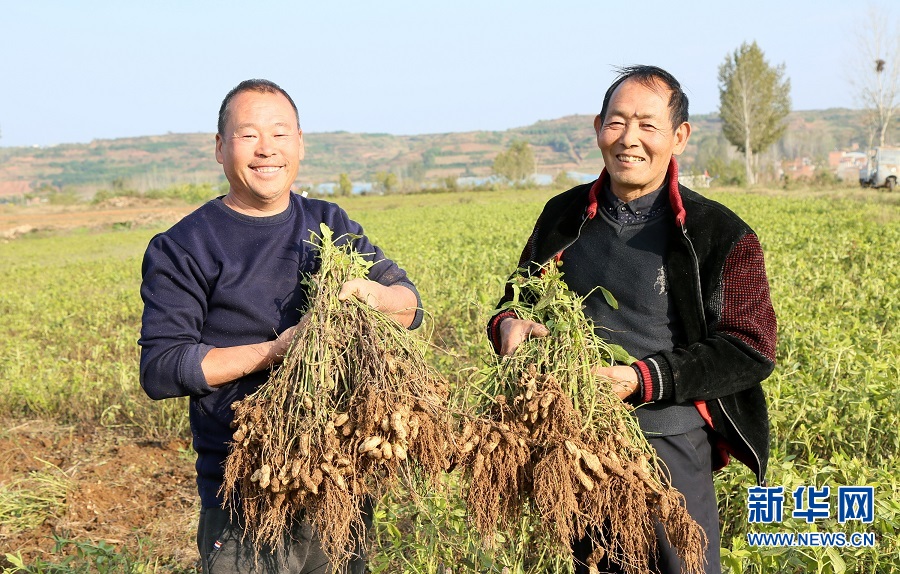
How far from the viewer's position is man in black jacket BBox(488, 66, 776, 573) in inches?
79.5

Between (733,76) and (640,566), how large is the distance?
62.3 m

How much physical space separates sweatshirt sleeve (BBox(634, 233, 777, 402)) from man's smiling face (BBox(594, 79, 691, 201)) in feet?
1.14

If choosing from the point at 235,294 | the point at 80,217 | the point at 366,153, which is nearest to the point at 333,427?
the point at 235,294

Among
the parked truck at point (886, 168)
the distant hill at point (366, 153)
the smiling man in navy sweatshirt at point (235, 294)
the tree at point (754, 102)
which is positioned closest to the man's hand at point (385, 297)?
the smiling man in navy sweatshirt at point (235, 294)

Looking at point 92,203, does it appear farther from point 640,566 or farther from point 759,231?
point 640,566

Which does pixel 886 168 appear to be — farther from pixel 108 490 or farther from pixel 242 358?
pixel 242 358

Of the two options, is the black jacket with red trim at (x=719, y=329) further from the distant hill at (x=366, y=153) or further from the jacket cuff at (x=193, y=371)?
the distant hill at (x=366, y=153)

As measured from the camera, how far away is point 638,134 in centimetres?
208

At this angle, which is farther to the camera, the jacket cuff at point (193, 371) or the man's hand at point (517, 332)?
the man's hand at point (517, 332)

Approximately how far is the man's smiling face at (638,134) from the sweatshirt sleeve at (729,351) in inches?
13.6

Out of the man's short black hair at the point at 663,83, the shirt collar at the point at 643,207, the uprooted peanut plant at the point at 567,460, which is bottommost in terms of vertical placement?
the uprooted peanut plant at the point at 567,460

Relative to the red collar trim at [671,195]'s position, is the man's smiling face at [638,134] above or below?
above

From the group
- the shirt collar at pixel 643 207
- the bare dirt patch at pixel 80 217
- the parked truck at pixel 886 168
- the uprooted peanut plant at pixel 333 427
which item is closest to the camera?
the uprooted peanut plant at pixel 333 427

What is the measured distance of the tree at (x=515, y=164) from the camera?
278ft
